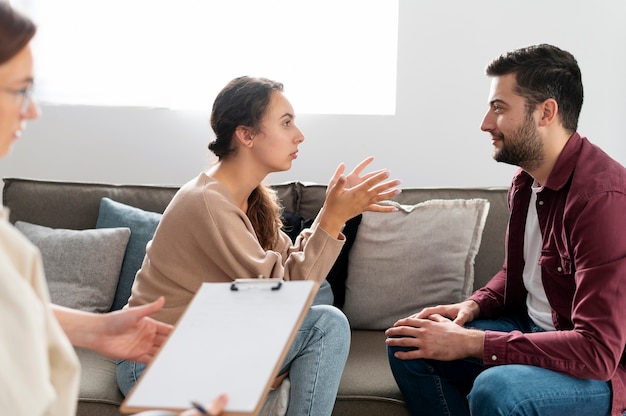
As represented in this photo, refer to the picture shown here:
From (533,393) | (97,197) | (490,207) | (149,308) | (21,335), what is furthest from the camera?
(97,197)

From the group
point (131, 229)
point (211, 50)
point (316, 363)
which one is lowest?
point (316, 363)

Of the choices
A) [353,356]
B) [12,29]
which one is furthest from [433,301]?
[12,29]

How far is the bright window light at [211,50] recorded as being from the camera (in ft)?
11.2

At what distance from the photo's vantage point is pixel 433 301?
2674 millimetres

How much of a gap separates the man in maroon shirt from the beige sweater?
305 millimetres

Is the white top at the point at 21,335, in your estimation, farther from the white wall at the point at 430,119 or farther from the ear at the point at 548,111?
the white wall at the point at 430,119

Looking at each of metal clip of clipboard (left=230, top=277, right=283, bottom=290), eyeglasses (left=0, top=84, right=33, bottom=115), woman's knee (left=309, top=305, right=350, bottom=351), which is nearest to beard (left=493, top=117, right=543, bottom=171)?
woman's knee (left=309, top=305, right=350, bottom=351)

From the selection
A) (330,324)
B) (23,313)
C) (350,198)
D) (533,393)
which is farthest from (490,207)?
(23,313)

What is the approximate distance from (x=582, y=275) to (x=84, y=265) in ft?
5.16

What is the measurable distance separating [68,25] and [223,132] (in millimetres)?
1550

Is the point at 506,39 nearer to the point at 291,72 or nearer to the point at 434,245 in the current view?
the point at 291,72

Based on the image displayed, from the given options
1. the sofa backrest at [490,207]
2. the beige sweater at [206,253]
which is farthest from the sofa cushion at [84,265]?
the sofa backrest at [490,207]

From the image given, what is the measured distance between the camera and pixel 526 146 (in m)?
2.16

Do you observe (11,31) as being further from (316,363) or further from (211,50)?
(211,50)
